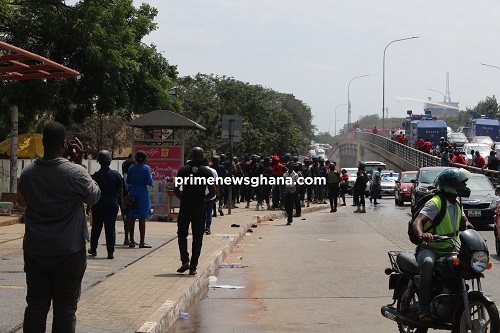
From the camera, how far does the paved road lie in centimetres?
972

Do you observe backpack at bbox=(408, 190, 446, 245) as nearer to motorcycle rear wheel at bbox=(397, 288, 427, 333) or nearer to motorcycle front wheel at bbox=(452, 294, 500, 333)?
motorcycle rear wheel at bbox=(397, 288, 427, 333)

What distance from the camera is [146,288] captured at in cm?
1105

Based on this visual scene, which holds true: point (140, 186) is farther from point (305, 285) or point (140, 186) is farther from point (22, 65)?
point (305, 285)

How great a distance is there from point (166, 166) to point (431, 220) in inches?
616

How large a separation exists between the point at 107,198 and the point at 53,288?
25.8 ft

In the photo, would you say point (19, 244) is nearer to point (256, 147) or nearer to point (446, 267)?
point (446, 267)

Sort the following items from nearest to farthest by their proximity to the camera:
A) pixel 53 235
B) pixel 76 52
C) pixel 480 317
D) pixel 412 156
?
pixel 53 235 < pixel 480 317 < pixel 76 52 < pixel 412 156

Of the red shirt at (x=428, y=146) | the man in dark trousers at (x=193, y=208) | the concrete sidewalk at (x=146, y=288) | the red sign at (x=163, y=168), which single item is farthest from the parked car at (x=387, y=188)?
the man in dark trousers at (x=193, y=208)

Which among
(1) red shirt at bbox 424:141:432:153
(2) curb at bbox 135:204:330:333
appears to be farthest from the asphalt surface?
(1) red shirt at bbox 424:141:432:153

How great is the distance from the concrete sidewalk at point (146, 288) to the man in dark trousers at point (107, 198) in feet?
1.40

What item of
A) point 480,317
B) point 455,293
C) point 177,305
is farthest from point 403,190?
point 480,317

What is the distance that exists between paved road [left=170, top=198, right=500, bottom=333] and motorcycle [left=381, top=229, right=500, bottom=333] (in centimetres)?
119

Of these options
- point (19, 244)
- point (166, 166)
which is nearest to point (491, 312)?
point (19, 244)

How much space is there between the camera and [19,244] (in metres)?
16.1
